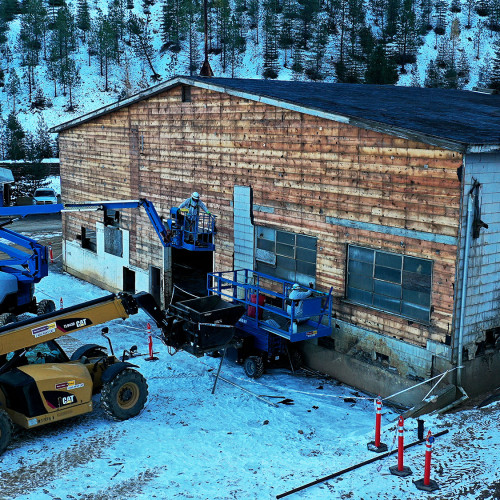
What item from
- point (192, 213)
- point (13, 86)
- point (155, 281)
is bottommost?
point (155, 281)

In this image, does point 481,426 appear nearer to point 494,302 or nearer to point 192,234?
point 494,302

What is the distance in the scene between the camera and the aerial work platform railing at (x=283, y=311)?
55.1ft

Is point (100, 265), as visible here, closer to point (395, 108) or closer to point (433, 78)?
point (395, 108)

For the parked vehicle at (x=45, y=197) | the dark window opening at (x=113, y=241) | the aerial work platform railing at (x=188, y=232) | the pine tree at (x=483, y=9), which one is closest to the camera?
the aerial work platform railing at (x=188, y=232)

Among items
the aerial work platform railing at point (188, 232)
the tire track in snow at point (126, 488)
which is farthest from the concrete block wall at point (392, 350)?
the tire track in snow at point (126, 488)

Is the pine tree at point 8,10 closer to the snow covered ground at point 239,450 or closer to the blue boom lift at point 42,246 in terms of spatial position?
the blue boom lift at point 42,246

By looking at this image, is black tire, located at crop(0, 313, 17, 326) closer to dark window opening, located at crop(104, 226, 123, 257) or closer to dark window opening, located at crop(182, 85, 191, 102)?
dark window opening, located at crop(104, 226, 123, 257)

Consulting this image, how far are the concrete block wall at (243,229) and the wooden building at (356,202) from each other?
55mm

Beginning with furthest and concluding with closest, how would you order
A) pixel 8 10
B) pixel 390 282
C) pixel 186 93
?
pixel 8 10
pixel 186 93
pixel 390 282

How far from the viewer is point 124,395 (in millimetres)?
14789

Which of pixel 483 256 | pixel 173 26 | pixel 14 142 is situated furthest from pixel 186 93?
pixel 173 26

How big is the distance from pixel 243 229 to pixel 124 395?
7385 mm

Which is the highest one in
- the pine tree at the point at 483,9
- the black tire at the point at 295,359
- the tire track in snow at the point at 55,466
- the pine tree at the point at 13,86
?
the pine tree at the point at 483,9

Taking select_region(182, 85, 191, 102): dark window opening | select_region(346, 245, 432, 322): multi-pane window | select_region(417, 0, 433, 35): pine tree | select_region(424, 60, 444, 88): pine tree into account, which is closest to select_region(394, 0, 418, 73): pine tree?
select_region(417, 0, 433, 35): pine tree
